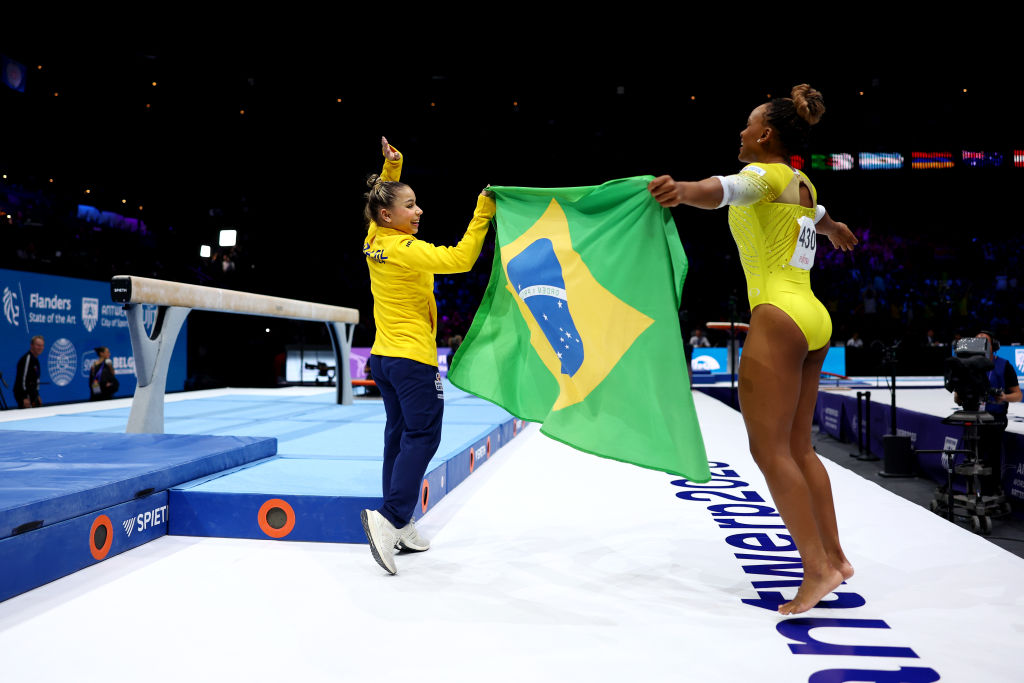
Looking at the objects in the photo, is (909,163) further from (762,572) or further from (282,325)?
(762,572)

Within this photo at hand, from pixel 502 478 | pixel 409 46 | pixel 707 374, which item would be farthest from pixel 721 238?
pixel 502 478

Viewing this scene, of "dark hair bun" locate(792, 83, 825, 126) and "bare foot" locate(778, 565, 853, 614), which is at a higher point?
"dark hair bun" locate(792, 83, 825, 126)

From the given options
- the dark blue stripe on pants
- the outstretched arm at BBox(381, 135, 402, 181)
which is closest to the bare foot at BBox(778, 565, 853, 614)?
the dark blue stripe on pants

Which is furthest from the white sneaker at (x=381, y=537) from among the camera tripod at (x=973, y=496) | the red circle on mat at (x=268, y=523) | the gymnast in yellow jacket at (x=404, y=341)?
the camera tripod at (x=973, y=496)

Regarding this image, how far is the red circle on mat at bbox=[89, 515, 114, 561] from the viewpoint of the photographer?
2.18m

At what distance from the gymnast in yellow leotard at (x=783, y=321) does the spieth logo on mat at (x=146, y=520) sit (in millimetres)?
2158

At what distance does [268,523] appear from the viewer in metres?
2.54

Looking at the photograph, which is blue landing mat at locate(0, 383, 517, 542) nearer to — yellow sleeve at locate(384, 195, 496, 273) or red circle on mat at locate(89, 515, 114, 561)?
red circle on mat at locate(89, 515, 114, 561)

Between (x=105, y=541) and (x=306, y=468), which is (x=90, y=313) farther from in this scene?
(x=105, y=541)

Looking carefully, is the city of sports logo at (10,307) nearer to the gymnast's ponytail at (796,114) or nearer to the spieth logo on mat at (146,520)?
the spieth logo on mat at (146,520)

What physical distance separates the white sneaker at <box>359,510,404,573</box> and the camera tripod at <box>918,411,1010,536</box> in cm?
250

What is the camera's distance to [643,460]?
2025 mm

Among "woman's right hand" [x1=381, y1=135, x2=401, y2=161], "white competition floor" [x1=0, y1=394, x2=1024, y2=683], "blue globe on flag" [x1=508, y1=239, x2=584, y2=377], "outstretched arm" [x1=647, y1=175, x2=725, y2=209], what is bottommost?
"white competition floor" [x1=0, y1=394, x2=1024, y2=683]

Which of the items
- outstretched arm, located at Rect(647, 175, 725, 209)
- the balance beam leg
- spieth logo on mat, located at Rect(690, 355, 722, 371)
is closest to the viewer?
outstretched arm, located at Rect(647, 175, 725, 209)
